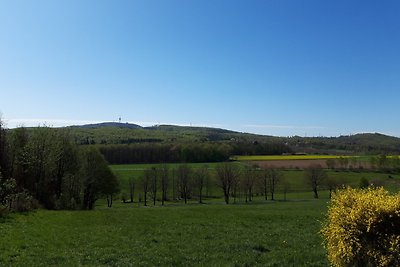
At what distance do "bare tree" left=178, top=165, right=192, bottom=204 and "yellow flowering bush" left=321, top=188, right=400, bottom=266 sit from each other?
93218 mm

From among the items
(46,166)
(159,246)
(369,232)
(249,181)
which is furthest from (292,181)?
(369,232)

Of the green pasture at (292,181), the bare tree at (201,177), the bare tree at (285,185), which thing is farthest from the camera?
the bare tree at (285,185)

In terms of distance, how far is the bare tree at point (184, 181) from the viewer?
103 metres

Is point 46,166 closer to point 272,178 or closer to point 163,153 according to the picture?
point 272,178

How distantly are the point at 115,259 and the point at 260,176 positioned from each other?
96.1m

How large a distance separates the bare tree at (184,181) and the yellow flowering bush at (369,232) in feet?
306

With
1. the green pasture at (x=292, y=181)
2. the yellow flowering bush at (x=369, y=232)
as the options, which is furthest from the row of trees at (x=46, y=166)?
the green pasture at (x=292, y=181)

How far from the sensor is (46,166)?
157 feet

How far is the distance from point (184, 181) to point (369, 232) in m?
94.2

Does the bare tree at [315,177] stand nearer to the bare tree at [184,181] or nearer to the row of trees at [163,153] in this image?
the bare tree at [184,181]

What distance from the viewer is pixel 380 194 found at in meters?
10.0

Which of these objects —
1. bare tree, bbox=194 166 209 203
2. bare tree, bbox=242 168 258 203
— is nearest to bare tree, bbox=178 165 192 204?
bare tree, bbox=194 166 209 203

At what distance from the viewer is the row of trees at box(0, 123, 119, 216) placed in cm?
4506

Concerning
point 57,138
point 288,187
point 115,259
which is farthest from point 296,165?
point 115,259
